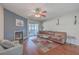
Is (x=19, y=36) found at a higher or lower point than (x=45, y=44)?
higher

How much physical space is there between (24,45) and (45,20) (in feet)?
2.42

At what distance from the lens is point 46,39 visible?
230 cm

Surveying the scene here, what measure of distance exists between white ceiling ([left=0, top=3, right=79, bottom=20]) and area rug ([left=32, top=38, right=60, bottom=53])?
58cm

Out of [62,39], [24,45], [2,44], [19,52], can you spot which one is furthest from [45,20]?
[2,44]

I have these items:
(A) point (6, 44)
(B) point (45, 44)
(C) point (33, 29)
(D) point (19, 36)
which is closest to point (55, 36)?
(B) point (45, 44)

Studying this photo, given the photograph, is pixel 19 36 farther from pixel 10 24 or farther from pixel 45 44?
pixel 45 44

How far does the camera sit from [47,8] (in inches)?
85.0

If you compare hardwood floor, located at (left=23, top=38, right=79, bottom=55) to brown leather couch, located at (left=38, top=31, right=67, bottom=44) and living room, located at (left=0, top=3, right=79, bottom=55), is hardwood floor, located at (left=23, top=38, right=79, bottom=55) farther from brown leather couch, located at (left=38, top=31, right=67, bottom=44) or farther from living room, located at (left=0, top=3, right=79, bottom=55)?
brown leather couch, located at (left=38, top=31, right=67, bottom=44)

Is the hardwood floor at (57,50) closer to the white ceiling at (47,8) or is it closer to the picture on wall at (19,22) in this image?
the picture on wall at (19,22)

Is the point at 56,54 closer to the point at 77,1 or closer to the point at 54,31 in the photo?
the point at 54,31

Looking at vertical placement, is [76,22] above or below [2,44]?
above

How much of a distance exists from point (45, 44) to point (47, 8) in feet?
2.65
